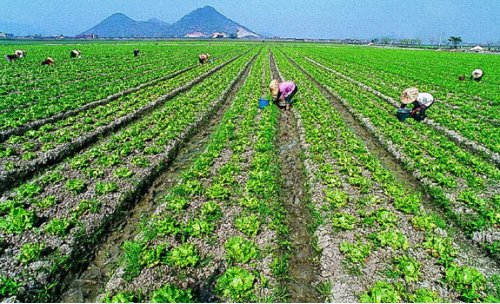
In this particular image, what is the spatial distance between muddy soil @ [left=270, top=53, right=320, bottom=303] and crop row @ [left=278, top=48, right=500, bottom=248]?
10.9ft

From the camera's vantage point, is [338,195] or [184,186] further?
[184,186]

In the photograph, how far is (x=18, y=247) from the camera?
4.64 meters

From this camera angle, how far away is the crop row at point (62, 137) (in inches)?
294

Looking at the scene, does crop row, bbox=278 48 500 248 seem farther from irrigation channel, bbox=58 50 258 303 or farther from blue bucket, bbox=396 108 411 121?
irrigation channel, bbox=58 50 258 303

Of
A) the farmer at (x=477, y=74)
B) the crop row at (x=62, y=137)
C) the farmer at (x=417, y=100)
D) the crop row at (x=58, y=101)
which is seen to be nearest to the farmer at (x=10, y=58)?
the crop row at (x=58, y=101)

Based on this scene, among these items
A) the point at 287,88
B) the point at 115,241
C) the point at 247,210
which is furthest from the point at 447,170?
the point at 115,241

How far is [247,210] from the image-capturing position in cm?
586

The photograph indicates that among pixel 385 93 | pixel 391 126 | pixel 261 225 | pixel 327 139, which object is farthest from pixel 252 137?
pixel 385 93

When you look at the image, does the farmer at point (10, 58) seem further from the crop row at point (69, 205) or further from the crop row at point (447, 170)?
the crop row at point (447, 170)

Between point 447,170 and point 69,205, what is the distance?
991cm

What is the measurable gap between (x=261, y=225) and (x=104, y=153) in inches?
229

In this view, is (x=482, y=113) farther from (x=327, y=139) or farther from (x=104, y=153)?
(x=104, y=153)

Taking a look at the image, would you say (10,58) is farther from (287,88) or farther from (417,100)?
(417,100)

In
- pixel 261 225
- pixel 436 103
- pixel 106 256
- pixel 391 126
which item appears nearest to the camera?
pixel 106 256
